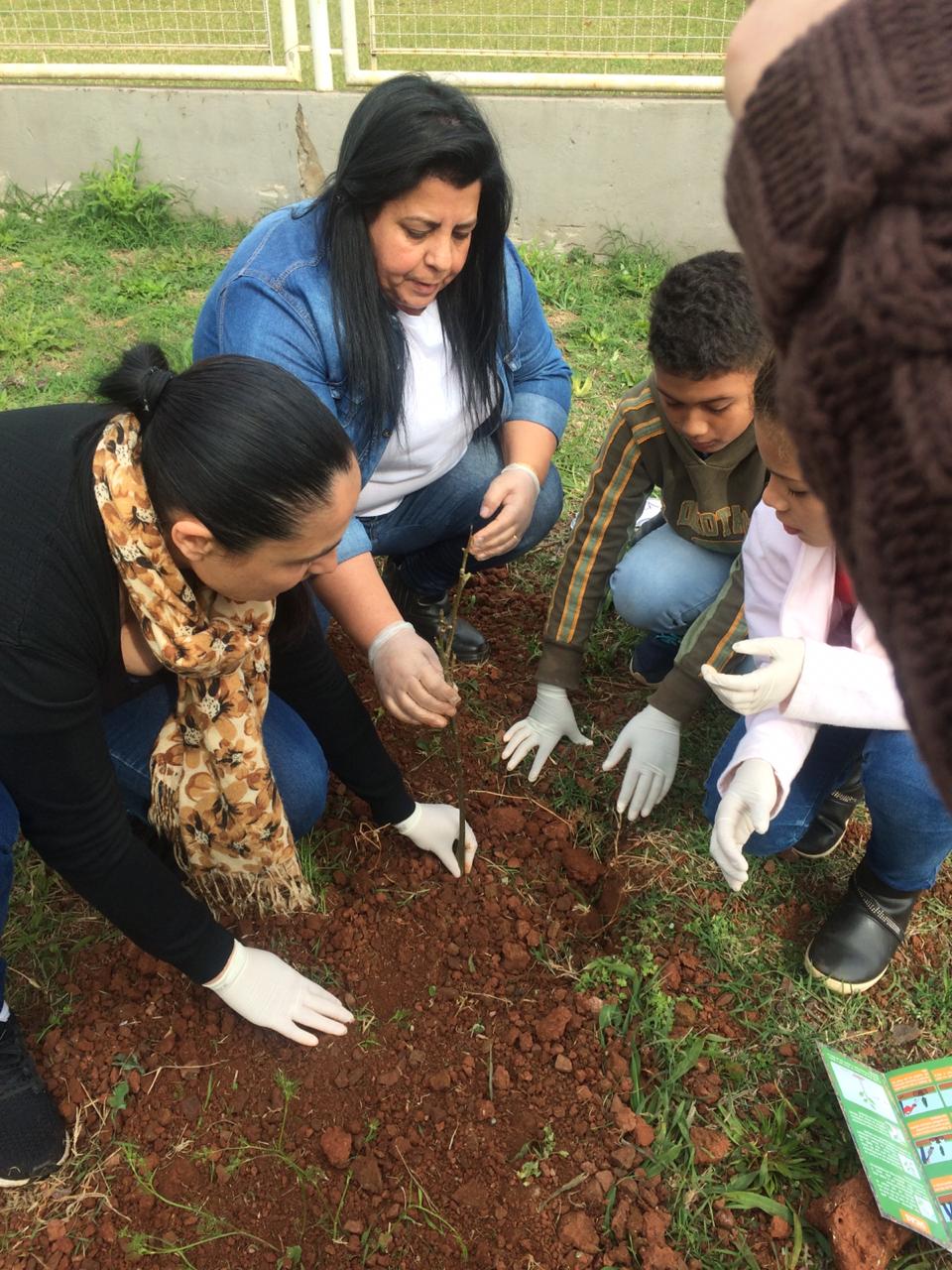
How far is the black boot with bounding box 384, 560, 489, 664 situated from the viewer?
98.6 inches

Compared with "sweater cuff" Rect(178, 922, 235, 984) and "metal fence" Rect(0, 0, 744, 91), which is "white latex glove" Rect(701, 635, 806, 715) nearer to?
"sweater cuff" Rect(178, 922, 235, 984)


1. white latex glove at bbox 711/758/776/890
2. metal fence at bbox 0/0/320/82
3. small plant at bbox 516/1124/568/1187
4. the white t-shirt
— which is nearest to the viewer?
small plant at bbox 516/1124/568/1187

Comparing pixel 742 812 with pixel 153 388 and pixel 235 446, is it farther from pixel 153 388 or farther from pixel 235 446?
pixel 153 388

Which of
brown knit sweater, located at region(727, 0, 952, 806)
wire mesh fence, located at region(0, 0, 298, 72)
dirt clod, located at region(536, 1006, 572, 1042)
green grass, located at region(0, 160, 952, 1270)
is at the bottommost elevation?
green grass, located at region(0, 160, 952, 1270)

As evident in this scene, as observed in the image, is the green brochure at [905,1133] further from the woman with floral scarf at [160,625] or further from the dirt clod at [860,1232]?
the woman with floral scarf at [160,625]

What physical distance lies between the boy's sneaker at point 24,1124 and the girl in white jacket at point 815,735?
1222 millimetres

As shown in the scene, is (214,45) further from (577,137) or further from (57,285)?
(577,137)

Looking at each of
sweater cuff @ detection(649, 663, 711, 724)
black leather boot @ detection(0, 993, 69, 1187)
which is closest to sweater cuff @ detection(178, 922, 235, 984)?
black leather boot @ detection(0, 993, 69, 1187)

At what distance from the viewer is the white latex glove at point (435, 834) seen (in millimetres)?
1936

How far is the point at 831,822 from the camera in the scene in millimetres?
2041

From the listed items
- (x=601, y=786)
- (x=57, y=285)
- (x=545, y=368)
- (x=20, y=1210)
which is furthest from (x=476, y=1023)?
(x=57, y=285)

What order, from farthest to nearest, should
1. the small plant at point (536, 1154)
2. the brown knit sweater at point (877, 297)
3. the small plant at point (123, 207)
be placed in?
the small plant at point (123, 207), the small plant at point (536, 1154), the brown knit sweater at point (877, 297)

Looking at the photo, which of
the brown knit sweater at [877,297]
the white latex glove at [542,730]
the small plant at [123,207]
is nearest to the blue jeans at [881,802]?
the white latex glove at [542,730]

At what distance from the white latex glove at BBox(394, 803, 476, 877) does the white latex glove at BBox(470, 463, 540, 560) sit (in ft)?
1.98
